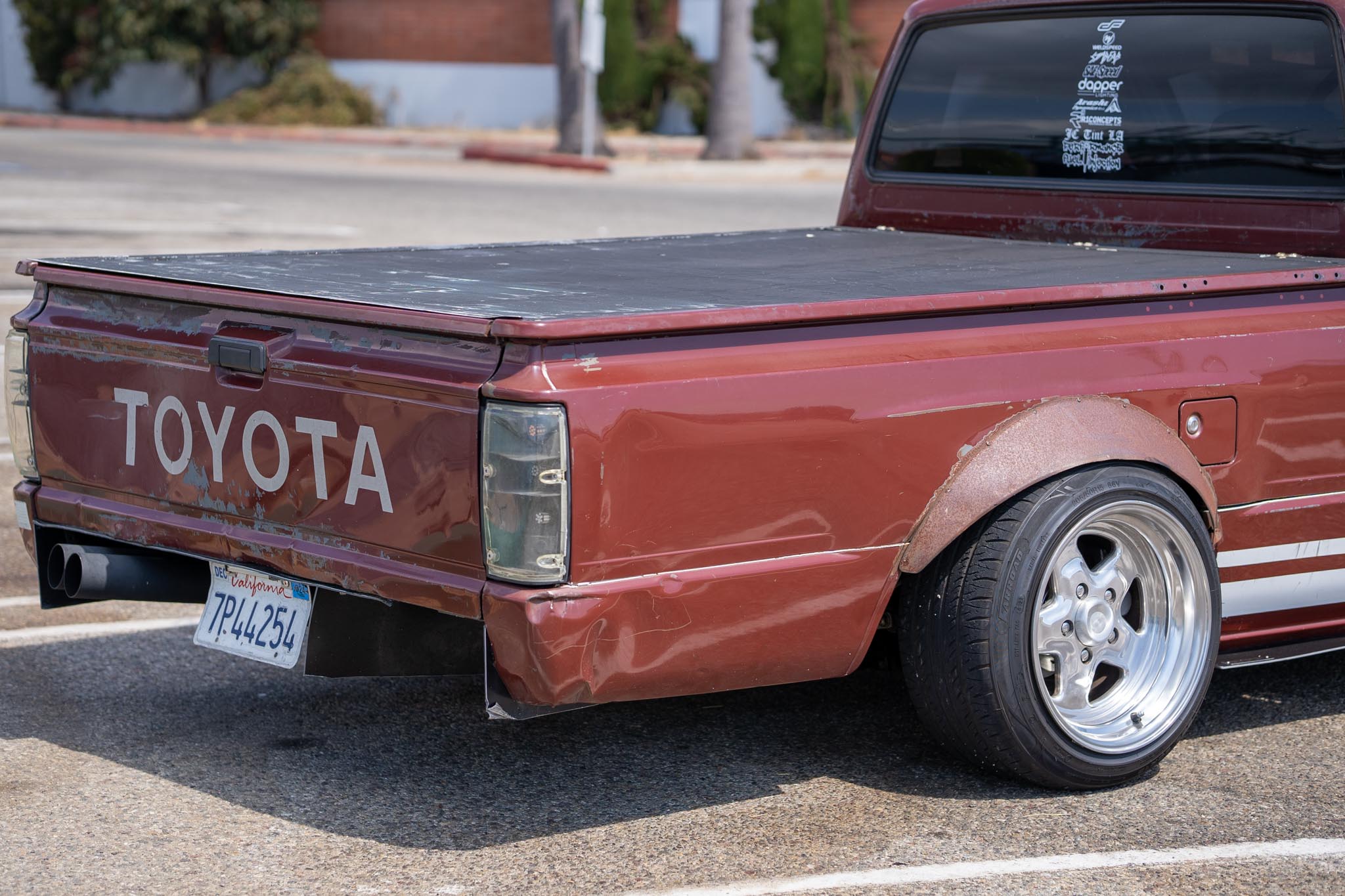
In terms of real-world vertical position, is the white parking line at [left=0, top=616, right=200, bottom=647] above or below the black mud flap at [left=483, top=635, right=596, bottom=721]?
below

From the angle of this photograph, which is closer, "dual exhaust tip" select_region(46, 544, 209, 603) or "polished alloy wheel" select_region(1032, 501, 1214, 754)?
"polished alloy wheel" select_region(1032, 501, 1214, 754)

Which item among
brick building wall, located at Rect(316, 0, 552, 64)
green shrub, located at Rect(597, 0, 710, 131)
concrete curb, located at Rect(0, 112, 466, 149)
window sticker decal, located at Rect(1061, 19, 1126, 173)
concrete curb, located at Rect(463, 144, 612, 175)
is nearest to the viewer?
window sticker decal, located at Rect(1061, 19, 1126, 173)

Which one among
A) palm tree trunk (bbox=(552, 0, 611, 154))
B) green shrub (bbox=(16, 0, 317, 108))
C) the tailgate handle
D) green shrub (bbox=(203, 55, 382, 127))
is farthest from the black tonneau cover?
green shrub (bbox=(16, 0, 317, 108))

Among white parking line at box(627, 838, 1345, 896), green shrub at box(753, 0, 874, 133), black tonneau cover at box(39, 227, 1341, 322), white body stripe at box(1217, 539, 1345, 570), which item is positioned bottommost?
white parking line at box(627, 838, 1345, 896)

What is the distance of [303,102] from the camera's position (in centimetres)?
3791

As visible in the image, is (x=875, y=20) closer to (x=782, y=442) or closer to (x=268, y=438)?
(x=268, y=438)

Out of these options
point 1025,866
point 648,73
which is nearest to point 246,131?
point 648,73

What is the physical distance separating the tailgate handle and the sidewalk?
84.1 feet

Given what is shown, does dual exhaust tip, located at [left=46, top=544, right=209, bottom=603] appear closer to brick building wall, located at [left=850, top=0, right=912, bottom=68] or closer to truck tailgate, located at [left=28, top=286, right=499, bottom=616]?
truck tailgate, located at [left=28, top=286, right=499, bottom=616]

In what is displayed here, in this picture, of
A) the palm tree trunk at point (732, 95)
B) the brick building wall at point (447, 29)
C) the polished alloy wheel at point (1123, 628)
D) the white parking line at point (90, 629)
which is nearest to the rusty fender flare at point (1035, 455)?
the polished alloy wheel at point (1123, 628)

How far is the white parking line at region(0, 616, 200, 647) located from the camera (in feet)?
16.9

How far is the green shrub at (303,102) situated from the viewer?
123ft

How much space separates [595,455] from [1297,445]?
72.8 inches

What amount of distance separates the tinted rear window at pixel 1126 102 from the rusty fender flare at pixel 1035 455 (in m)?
1.35
